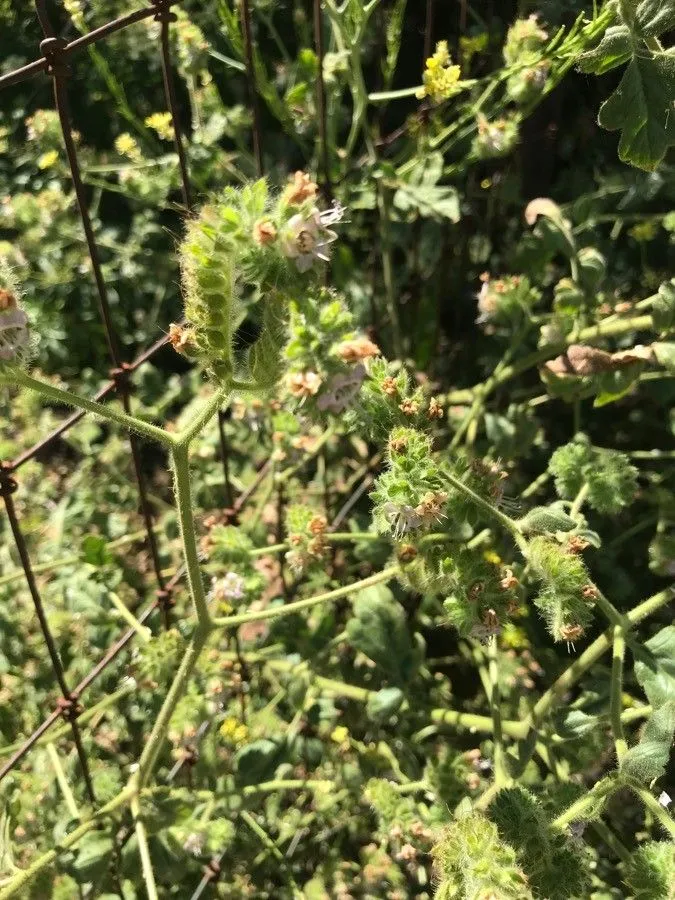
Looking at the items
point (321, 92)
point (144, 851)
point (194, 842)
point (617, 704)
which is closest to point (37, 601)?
point (144, 851)

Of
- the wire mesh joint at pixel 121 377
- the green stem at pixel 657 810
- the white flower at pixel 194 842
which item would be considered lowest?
the green stem at pixel 657 810

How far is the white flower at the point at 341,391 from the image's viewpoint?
871 millimetres

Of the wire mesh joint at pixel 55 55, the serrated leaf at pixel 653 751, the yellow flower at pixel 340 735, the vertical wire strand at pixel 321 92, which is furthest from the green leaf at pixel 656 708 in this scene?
the wire mesh joint at pixel 55 55

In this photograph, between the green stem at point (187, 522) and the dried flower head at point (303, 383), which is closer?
the dried flower head at point (303, 383)

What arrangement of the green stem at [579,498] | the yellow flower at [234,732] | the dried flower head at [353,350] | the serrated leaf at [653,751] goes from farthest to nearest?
1. the yellow flower at [234,732]
2. the green stem at [579,498]
3. the serrated leaf at [653,751]
4. the dried flower head at [353,350]

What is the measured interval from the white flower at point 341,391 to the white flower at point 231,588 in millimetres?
663

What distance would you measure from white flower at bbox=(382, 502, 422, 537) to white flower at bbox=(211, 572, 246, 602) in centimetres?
48

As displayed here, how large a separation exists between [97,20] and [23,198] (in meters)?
0.57

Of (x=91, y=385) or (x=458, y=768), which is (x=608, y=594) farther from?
(x=91, y=385)

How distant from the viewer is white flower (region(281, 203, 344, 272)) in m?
0.91

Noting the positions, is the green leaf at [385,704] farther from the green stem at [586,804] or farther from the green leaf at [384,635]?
the green stem at [586,804]

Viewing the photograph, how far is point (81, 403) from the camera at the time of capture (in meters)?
0.90

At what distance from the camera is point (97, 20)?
221cm

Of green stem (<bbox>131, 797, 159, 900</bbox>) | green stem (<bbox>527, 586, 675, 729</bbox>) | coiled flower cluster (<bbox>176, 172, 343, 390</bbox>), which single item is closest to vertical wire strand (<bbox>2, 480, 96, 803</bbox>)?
green stem (<bbox>131, 797, 159, 900</bbox>)
